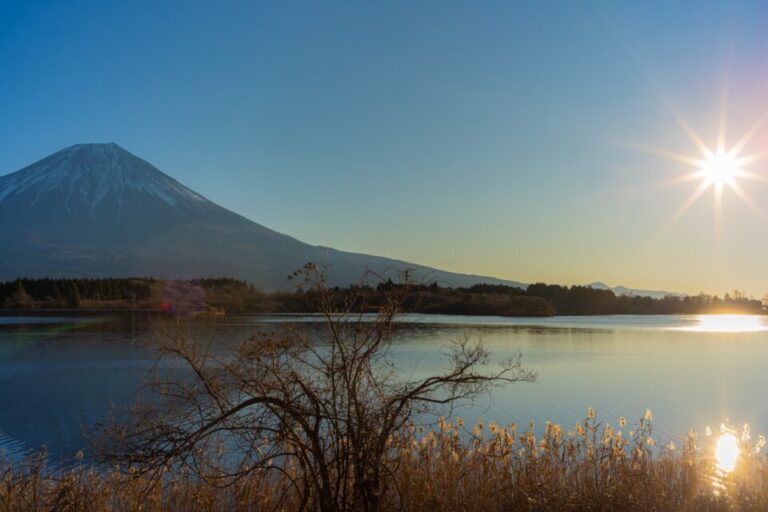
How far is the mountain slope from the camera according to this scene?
148750 millimetres

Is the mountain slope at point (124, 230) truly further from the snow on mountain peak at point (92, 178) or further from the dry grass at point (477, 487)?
the dry grass at point (477, 487)

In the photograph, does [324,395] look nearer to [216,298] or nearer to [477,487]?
[477,487]

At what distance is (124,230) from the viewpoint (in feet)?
575

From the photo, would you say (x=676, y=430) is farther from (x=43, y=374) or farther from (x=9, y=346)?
(x=9, y=346)

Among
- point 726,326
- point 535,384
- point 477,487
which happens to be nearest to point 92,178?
point 726,326

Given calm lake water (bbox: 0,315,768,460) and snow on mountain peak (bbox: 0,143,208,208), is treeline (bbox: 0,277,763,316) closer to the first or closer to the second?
calm lake water (bbox: 0,315,768,460)

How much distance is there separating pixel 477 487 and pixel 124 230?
181972 millimetres

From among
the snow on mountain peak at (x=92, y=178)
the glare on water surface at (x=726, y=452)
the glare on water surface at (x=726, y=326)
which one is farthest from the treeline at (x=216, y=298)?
the snow on mountain peak at (x=92, y=178)

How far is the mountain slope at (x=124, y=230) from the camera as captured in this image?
148750 millimetres

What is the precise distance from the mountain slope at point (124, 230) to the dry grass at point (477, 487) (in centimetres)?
12948

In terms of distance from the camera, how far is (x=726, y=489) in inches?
284

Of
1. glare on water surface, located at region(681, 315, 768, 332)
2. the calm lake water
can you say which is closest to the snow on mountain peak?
glare on water surface, located at region(681, 315, 768, 332)

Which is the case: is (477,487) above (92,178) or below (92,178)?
below

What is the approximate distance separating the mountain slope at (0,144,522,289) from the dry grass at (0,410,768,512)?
425 feet
